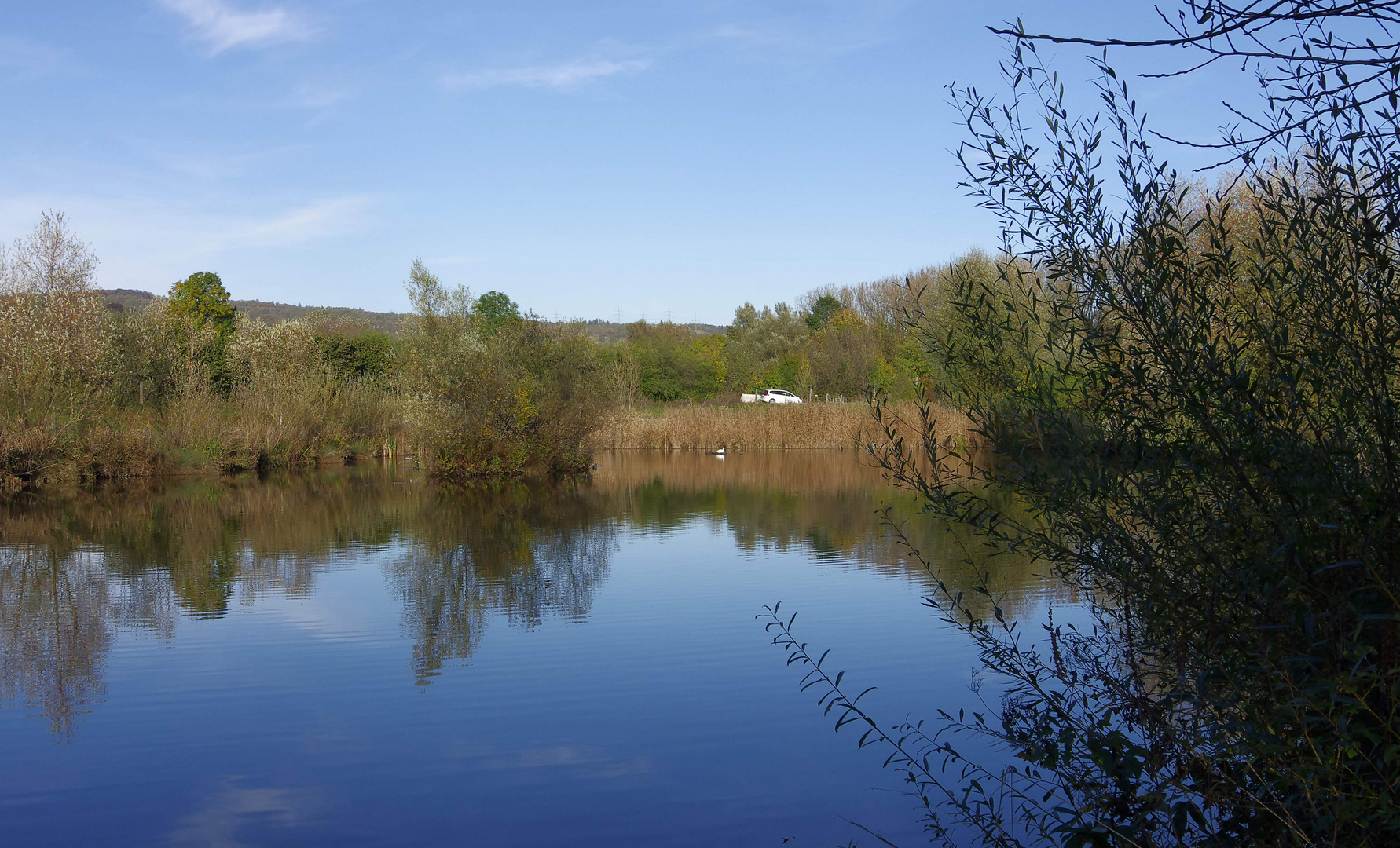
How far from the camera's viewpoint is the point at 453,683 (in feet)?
21.5

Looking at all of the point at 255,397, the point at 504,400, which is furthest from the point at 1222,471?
the point at 255,397

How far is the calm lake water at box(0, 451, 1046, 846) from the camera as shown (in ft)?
14.8

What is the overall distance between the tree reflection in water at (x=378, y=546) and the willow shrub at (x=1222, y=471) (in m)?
1.01

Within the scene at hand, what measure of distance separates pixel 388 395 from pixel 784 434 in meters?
12.6

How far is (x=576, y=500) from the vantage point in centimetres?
1798

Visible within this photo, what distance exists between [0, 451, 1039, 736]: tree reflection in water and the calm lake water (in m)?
0.06

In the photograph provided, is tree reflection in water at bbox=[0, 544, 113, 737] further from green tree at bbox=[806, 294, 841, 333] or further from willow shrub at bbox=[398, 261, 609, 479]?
green tree at bbox=[806, 294, 841, 333]

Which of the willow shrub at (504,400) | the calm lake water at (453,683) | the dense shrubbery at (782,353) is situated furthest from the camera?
the dense shrubbery at (782,353)

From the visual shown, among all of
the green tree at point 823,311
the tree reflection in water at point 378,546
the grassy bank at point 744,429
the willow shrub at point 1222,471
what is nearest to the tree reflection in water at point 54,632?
the tree reflection in water at point 378,546

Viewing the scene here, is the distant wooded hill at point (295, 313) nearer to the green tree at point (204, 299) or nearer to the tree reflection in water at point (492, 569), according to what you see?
the green tree at point (204, 299)

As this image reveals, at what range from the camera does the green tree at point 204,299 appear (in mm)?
47656

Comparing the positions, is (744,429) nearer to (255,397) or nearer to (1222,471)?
(255,397)

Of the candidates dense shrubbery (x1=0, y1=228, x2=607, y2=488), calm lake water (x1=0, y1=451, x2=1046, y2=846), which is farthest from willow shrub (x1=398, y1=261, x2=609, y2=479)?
calm lake water (x1=0, y1=451, x2=1046, y2=846)

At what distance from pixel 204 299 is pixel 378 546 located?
4153 centimetres
